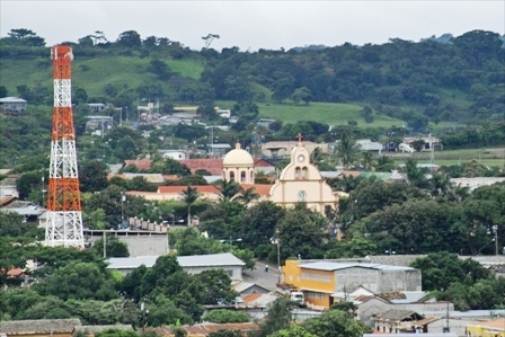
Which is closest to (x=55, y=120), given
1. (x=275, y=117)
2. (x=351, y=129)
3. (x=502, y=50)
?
(x=351, y=129)

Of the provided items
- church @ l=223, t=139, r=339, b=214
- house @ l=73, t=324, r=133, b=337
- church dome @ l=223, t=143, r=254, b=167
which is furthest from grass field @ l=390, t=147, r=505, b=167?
house @ l=73, t=324, r=133, b=337

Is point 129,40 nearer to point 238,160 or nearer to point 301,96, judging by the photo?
point 301,96

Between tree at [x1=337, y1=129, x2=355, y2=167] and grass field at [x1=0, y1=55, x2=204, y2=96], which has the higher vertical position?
grass field at [x1=0, y1=55, x2=204, y2=96]

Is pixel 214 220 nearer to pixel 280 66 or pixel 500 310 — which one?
pixel 500 310

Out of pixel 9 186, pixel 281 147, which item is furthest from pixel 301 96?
pixel 9 186

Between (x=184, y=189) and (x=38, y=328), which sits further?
(x=184, y=189)

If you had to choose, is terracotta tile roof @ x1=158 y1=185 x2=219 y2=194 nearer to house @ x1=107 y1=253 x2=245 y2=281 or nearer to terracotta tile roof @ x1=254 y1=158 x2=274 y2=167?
terracotta tile roof @ x1=254 y1=158 x2=274 y2=167
